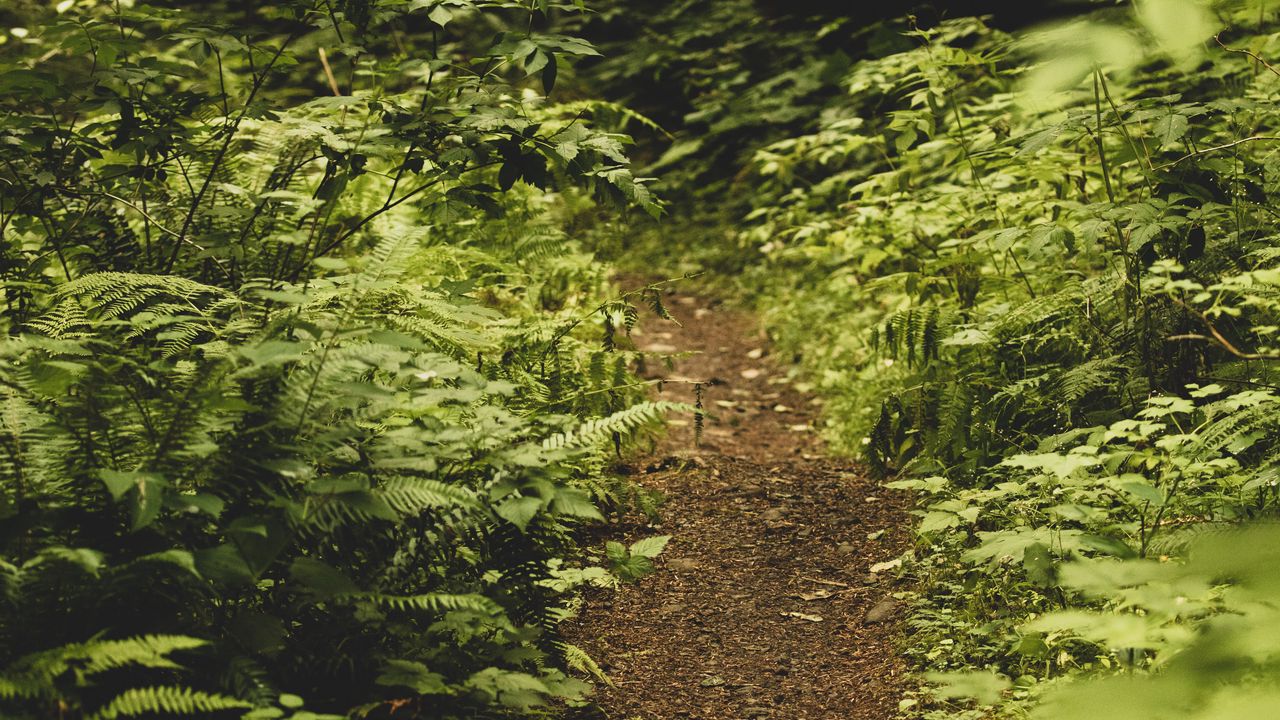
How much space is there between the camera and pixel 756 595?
378 cm

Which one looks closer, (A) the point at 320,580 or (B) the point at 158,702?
(B) the point at 158,702

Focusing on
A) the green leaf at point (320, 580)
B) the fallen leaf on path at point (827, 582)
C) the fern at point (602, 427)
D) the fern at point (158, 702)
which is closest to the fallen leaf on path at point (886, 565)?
the fallen leaf on path at point (827, 582)

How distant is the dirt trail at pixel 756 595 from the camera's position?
10.2ft

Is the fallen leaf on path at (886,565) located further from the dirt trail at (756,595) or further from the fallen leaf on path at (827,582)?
the fallen leaf on path at (827,582)

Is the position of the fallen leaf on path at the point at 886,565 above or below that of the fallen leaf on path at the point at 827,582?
above

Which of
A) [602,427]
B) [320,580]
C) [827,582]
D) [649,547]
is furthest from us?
[827,582]

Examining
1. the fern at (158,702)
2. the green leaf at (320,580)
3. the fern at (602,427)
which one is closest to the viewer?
the fern at (158,702)

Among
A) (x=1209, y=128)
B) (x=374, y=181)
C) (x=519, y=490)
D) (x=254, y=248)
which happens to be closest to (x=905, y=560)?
(x=519, y=490)

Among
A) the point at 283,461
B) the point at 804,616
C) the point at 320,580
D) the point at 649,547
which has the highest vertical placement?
the point at 283,461

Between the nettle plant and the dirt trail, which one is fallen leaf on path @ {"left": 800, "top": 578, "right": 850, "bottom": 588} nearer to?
the dirt trail

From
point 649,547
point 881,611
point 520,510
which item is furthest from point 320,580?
point 881,611

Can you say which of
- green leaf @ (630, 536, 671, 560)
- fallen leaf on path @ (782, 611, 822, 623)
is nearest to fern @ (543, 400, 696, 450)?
green leaf @ (630, 536, 671, 560)

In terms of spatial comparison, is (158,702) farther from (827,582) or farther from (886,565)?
(886,565)

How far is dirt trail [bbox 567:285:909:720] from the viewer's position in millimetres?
3105
